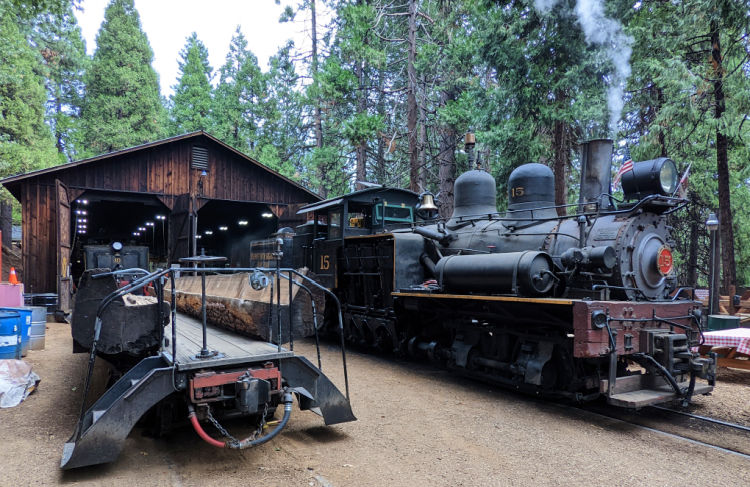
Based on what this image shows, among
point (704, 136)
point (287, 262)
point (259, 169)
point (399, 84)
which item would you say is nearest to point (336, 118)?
point (399, 84)

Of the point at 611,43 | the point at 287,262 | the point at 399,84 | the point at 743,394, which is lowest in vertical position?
the point at 743,394

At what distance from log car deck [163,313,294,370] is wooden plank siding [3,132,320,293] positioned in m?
8.58

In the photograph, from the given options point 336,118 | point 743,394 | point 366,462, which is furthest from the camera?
point 336,118

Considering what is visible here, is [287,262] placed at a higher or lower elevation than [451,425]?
higher

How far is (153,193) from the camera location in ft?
46.5

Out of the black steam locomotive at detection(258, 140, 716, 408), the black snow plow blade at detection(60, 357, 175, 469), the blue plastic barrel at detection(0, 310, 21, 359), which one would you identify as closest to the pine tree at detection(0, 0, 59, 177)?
the blue plastic barrel at detection(0, 310, 21, 359)

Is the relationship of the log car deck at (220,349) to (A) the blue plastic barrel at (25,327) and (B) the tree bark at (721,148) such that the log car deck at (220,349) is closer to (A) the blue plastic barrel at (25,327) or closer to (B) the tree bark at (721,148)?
(A) the blue plastic barrel at (25,327)

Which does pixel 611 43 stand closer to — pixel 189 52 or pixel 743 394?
pixel 743 394

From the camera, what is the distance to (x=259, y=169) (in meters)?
15.8

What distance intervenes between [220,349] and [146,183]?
38.8 ft

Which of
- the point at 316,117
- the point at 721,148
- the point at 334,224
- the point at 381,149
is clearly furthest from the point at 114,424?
the point at 316,117

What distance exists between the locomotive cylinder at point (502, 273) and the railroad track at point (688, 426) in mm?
1638

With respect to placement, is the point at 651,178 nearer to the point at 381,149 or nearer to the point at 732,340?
the point at 732,340

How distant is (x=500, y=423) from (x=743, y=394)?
3.84 meters
